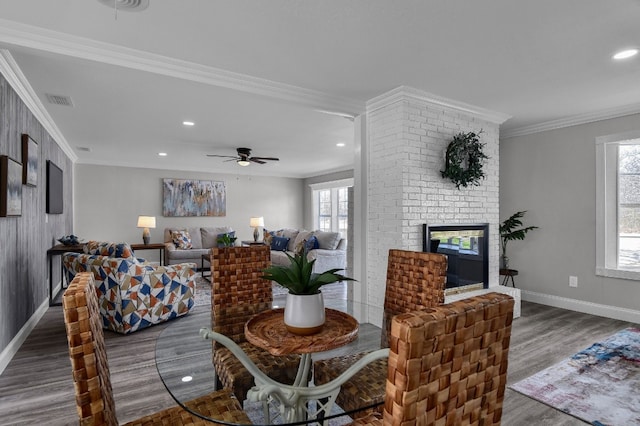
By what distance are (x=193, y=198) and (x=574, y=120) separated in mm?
7326

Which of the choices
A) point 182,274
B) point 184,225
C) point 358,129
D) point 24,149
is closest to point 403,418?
point 358,129

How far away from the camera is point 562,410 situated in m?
2.21

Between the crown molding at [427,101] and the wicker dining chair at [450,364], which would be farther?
the crown molding at [427,101]

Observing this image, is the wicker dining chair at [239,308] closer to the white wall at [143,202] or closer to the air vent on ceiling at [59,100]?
the air vent on ceiling at [59,100]

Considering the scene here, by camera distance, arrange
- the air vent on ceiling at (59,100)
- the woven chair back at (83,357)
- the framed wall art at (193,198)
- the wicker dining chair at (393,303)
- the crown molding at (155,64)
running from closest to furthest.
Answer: the woven chair back at (83,357) → the wicker dining chair at (393,303) → the crown molding at (155,64) → the air vent on ceiling at (59,100) → the framed wall art at (193,198)

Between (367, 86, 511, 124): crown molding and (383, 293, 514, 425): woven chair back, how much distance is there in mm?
2865

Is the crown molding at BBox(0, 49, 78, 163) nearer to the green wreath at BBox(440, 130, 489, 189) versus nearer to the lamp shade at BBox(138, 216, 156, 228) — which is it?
the lamp shade at BBox(138, 216, 156, 228)

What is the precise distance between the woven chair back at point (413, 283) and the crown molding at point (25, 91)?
3.15 metres

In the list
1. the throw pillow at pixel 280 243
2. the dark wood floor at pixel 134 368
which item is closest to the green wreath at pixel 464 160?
the dark wood floor at pixel 134 368

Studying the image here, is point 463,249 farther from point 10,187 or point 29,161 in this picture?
point 29,161

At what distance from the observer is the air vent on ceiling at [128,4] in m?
1.96

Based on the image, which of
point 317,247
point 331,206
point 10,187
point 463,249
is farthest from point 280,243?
point 10,187

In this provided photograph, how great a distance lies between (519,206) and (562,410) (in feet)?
10.8

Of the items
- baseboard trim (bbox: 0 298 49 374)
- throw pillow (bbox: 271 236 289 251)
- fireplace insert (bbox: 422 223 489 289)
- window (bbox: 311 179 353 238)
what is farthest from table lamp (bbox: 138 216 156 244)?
fireplace insert (bbox: 422 223 489 289)
